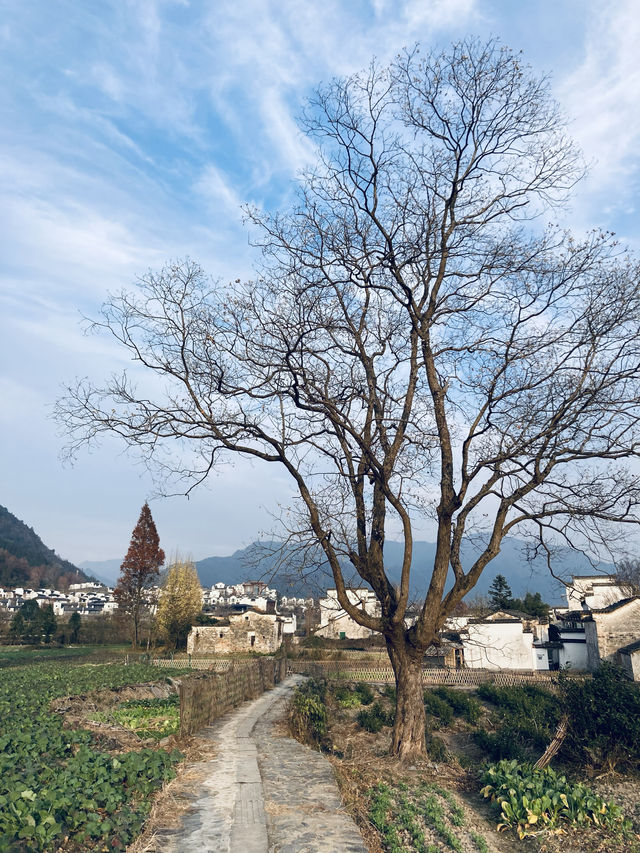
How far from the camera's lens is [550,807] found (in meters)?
7.18

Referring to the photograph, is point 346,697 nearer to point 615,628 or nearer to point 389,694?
point 389,694

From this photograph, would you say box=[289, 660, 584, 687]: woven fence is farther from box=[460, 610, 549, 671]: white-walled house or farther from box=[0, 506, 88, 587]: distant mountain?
box=[0, 506, 88, 587]: distant mountain

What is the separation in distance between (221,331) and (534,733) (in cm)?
1020

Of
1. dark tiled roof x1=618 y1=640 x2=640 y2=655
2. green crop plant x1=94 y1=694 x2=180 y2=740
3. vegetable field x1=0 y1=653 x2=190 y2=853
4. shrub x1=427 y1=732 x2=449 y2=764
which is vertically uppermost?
dark tiled roof x1=618 y1=640 x2=640 y2=655

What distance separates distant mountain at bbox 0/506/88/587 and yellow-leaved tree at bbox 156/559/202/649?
316 ft

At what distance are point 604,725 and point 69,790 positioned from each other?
7.84m

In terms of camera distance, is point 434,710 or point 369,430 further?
point 434,710

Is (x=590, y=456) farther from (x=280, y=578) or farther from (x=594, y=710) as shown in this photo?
(x=280, y=578)

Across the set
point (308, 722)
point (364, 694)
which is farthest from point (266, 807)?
point (364, 694)

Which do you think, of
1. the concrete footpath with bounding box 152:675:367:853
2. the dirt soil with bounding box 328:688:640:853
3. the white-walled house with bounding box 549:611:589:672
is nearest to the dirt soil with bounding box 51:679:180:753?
the concrete footpath with bounding box 152:675:367:853

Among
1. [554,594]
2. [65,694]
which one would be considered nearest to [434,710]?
[554,594]

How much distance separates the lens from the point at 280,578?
9.66 meters

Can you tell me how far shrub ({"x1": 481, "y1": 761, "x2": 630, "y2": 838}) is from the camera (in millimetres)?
7055

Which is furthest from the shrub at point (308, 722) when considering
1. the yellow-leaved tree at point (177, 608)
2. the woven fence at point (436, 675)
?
the yellow-leaved tree at point (177, 608)
